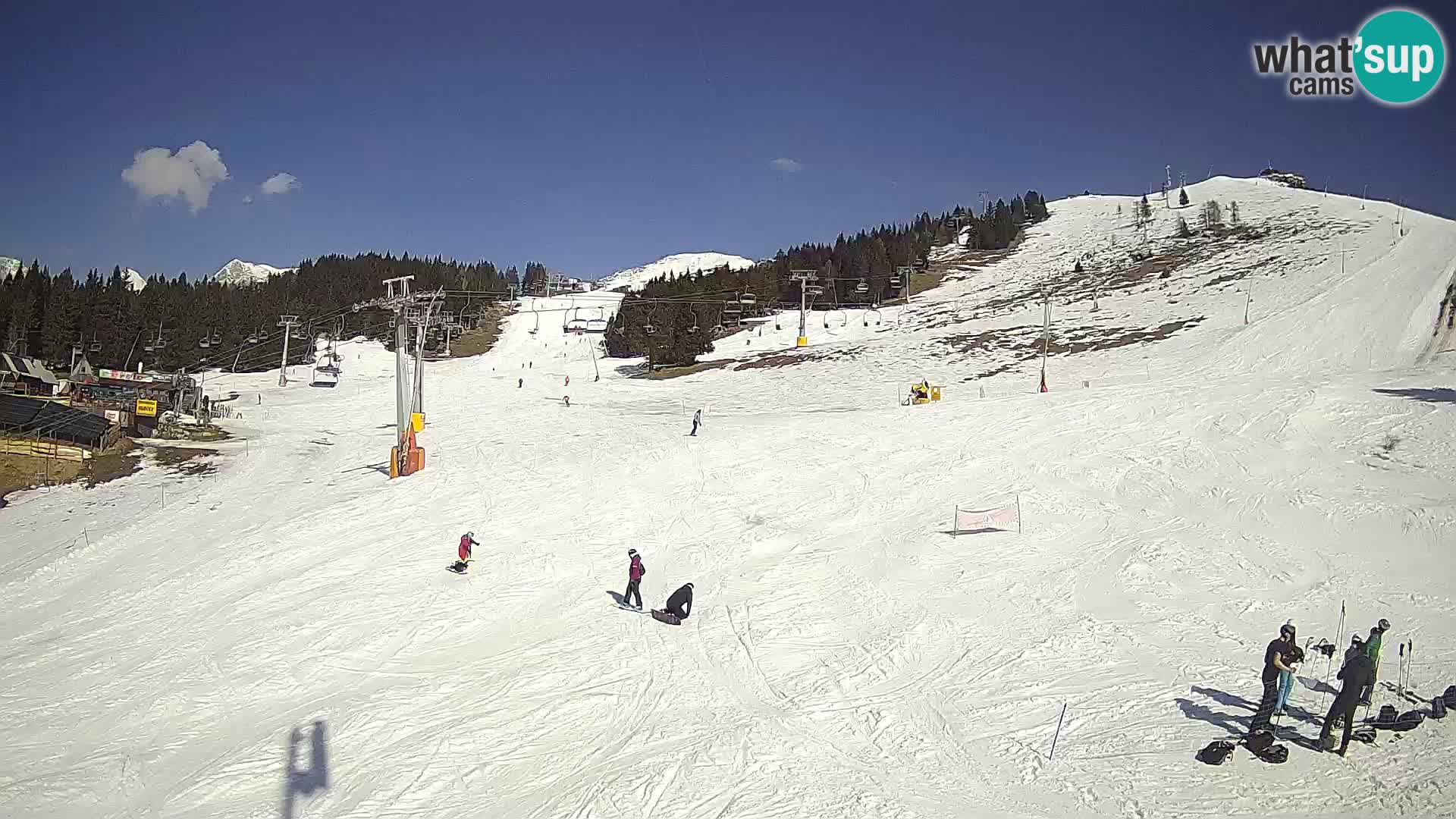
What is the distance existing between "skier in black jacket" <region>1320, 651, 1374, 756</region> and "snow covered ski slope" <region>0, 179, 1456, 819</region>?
325 millimetres

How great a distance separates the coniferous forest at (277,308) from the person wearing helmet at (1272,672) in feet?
194

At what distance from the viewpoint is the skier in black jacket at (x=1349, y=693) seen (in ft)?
29.0

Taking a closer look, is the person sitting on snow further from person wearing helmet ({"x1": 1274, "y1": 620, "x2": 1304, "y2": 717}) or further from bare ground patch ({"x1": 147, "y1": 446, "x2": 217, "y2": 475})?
bare ground patch ({"x1": 147, "y1": 446, "x2": 217, "y2": 475})

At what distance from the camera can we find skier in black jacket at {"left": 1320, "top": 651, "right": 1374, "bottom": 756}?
8852mm

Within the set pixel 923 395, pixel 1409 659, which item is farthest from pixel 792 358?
pixel 1409 659

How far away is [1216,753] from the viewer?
358 inches

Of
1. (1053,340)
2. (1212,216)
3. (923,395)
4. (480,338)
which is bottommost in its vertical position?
(923,395)

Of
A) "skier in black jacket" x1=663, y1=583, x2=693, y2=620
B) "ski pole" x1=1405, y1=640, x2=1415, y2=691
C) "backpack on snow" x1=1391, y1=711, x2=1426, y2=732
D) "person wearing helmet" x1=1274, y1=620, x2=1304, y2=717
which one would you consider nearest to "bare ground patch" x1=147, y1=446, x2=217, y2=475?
"skier in black jacket" x1=663, y1=583, x2=693, y2=620

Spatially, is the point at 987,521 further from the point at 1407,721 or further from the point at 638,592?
the point at 1407,721

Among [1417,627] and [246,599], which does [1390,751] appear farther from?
[246,599]

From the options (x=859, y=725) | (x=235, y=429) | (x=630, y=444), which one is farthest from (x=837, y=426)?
(x=235, y=429)

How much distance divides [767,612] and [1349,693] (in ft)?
29.1

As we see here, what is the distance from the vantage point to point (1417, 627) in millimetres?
12781

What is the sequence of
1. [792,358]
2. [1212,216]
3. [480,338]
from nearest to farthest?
[792,358] < [480,338] < [1212,216]
